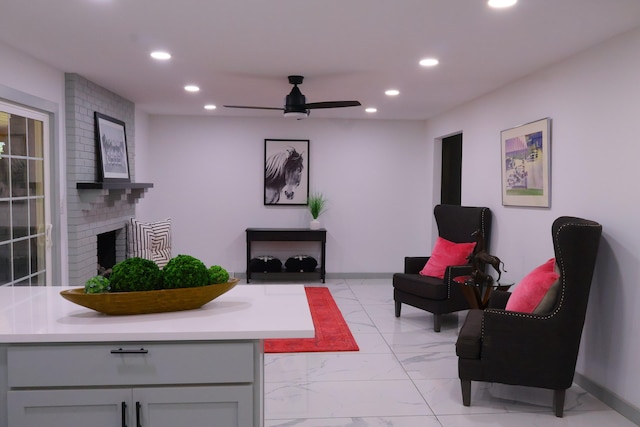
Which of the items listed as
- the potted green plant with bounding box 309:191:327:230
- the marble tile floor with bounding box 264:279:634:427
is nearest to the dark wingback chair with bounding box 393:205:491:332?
the marble tile floor with bounding box 264:279:634:427

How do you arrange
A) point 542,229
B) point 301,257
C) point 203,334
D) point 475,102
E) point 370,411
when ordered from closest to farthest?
point 203,334
point 370,411
point 542,229
point 475,102
point 301,257

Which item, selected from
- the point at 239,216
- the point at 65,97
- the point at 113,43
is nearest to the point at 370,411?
the point at 113,43

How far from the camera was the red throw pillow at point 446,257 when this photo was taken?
4.96m

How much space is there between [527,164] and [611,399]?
1.91 meters

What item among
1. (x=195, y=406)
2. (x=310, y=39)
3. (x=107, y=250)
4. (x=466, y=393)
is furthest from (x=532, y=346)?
(x=107, y=250)

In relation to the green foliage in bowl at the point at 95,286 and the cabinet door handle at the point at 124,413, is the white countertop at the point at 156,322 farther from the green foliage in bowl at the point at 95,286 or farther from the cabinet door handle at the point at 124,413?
the cabinet door handle at the point at 124,413

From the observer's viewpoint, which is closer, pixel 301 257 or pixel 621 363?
pixel 621 363

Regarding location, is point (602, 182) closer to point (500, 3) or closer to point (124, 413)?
point (500, 3)

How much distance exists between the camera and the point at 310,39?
331cm

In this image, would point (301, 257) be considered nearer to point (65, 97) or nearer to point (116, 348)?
point (65, 97)

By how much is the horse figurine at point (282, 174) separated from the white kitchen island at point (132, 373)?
17.9 feet

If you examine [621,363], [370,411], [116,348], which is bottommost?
[370,411]

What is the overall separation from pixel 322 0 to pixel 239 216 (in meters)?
4.82

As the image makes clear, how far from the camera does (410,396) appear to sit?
3303mm
